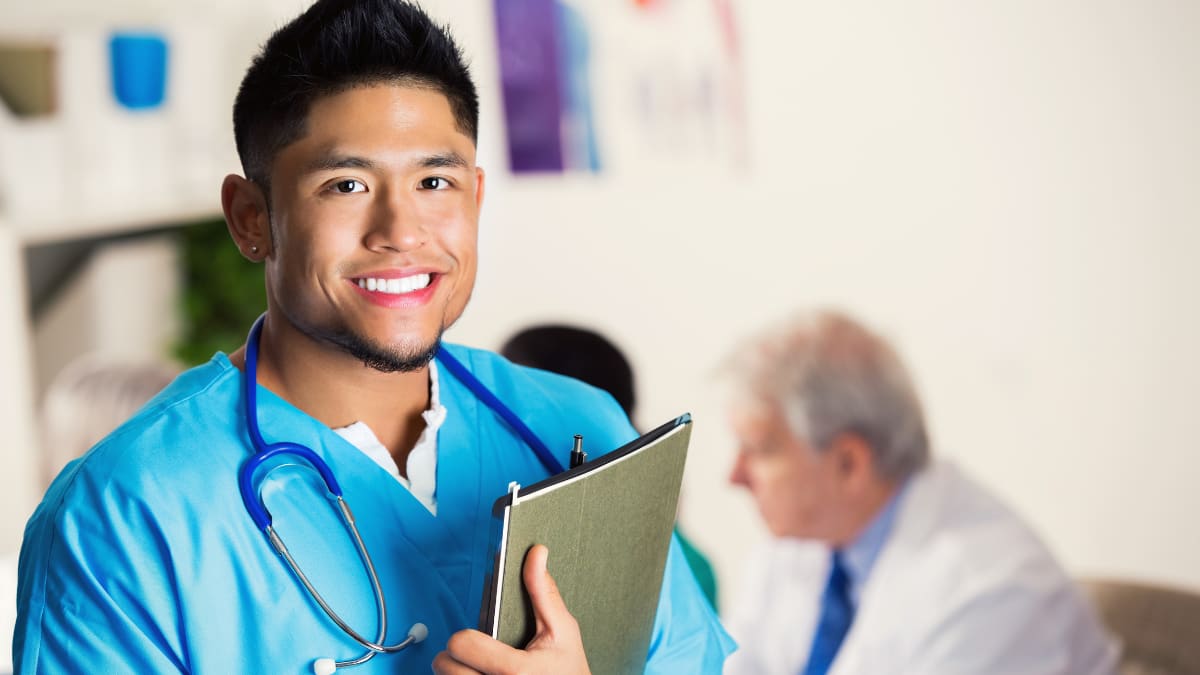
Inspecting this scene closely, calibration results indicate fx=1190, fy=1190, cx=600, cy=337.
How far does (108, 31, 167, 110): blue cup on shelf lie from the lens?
7.63ft

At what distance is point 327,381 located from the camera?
0.95 metres

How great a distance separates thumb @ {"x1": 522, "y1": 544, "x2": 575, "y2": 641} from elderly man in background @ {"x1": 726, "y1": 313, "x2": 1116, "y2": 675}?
1.29m

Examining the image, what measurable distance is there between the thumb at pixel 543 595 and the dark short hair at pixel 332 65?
13.7 inches

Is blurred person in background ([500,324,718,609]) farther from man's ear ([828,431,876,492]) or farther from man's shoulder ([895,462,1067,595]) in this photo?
man's ear ([828,431,876,492])

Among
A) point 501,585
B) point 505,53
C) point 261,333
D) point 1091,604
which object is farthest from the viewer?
point 505,53

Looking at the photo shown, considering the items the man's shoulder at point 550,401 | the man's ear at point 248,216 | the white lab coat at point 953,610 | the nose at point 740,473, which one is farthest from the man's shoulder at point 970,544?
the man's ear at point 248,216

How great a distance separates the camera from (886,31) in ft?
9.84

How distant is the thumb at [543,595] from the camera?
2.66 feet

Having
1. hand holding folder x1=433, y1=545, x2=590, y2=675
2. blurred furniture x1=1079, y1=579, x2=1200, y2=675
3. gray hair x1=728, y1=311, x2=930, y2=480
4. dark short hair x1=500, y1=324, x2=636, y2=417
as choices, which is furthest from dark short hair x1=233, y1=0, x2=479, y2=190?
blurred furniture x1=1079, y1=579, x2=1200, y2=675

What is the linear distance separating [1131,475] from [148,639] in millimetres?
2876

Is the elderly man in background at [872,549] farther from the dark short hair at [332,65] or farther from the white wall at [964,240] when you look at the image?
the dark short hair at [332,65]

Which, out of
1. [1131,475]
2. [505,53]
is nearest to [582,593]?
[505,53]

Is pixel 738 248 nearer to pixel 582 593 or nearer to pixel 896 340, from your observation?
pixel 896 340

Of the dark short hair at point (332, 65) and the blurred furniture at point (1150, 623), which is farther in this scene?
the blurred furniture at point (1150, 623)
